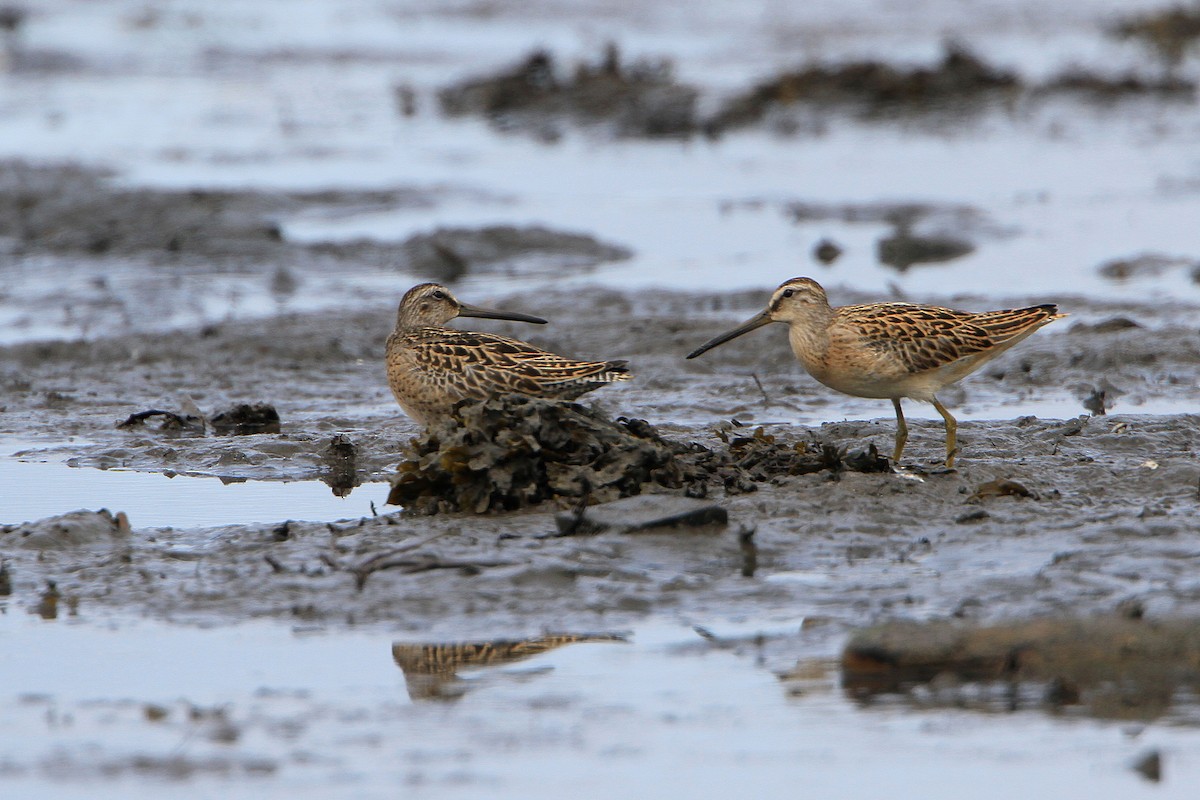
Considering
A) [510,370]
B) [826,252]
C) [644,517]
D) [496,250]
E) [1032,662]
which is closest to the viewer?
[1032,662]

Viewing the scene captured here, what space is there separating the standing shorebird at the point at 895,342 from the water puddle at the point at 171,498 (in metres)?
1.98

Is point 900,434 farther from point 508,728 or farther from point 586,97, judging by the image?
point 586,97

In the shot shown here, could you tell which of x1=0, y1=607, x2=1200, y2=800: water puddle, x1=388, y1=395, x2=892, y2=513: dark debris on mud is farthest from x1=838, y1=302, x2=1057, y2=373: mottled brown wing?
x1=0, y1=607, x2=1200, y2=800: water puddle

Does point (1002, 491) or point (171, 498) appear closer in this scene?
point (1002, 491)

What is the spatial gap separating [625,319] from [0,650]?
5.93 m

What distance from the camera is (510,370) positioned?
24.0 ft

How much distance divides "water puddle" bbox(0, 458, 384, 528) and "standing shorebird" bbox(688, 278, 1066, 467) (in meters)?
1.98

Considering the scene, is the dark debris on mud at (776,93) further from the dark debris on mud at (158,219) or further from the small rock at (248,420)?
the small rock at (248,420)

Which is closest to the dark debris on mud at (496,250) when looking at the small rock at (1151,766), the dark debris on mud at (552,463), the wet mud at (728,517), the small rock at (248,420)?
the wet mud at (728,517)

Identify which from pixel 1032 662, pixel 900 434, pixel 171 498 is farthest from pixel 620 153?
pixel 1032 662

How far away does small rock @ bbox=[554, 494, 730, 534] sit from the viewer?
6.15m

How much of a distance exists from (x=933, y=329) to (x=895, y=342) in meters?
0.23

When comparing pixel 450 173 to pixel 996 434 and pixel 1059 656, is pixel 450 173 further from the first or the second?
pixel 1059 656

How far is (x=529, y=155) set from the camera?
17.5 m
